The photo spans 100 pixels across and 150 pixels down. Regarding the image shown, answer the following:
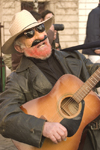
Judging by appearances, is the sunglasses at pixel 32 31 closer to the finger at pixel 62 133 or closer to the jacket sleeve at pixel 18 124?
the jacket sleeve at pixel 18 124

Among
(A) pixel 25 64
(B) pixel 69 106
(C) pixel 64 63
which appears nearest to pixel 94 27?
(C) pixel 64 63

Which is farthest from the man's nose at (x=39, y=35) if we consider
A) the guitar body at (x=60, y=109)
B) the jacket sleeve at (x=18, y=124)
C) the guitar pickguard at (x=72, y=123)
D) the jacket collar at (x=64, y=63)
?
the guitar pickguard at (x=72, y=123)

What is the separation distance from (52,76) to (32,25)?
55 cm

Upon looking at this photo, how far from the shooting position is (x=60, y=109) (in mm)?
2273

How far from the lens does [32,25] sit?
2.75 metres

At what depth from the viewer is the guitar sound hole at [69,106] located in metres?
2.33

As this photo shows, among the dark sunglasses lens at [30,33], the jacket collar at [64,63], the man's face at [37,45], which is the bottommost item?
the jacket collar at [64,63]

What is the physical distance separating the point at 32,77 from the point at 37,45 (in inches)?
13.8

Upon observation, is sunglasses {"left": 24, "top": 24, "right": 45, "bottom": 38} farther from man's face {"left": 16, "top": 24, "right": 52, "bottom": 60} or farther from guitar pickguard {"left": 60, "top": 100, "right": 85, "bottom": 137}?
guitar pickguard {"left": 60, "top": 100, "right": 85, "bottom": 137}

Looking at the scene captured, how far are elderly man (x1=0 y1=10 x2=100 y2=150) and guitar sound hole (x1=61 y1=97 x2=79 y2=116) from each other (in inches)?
5.5

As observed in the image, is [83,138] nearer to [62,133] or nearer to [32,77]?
[62,133]

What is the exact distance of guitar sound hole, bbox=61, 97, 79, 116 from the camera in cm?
233

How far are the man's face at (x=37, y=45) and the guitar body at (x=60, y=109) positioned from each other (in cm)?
49

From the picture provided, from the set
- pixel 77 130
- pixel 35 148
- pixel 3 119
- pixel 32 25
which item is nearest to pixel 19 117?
pixel 3 119
